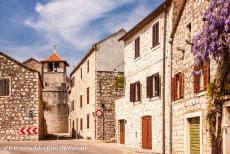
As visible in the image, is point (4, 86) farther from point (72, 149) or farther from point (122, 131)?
point (72, 149)

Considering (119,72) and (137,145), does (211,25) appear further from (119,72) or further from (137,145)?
(119,72)

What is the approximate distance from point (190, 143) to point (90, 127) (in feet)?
76.1

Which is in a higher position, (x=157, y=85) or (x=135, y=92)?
(x=157, y=85)

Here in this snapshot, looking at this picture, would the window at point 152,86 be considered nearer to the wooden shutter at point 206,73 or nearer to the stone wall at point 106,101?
the wooden shutter at point 206,73

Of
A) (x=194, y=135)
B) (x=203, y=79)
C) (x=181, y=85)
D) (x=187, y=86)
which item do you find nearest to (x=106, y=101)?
(x=181, y=85)

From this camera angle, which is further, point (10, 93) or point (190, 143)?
point (10, 93)

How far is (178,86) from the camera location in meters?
20.9

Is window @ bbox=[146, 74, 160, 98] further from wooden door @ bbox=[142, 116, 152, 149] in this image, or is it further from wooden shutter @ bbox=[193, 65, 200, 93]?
wooden shutter @ bbox=[193, 65, 200, 93]

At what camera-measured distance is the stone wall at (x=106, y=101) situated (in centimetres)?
3853

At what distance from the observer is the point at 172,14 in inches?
894

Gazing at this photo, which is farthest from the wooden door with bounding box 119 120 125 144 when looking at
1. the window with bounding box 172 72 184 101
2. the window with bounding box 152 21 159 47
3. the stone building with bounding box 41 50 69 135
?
the stone building with bounding box 41 50 69 135

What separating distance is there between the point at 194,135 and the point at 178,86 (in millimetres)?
3068

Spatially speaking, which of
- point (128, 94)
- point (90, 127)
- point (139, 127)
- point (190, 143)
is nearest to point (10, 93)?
point (90, 127)

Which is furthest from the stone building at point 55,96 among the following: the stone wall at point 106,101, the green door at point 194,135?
the green door at point 194,135
